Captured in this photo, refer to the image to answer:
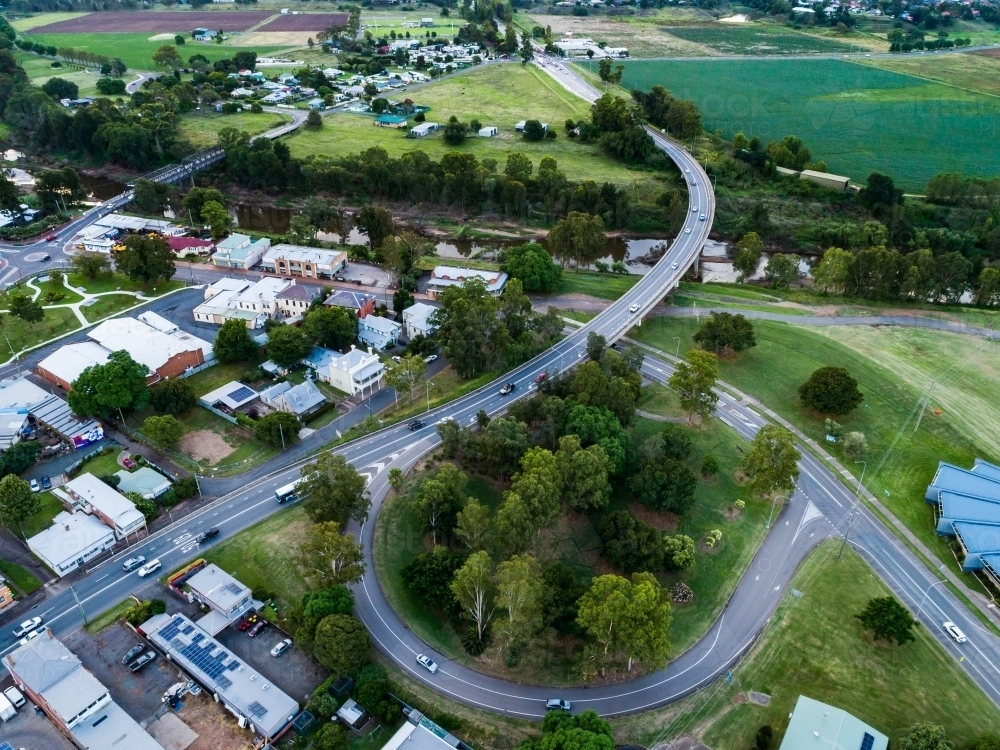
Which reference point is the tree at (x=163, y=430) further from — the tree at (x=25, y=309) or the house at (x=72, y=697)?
the tree at (x=25, y=309)

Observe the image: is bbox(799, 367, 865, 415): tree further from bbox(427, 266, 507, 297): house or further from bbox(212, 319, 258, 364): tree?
bbox(212, 319, 258, 364): tree

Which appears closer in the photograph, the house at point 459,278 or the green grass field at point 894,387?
the green grass field at point 894,387

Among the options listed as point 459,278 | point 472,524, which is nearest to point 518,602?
point 472,524

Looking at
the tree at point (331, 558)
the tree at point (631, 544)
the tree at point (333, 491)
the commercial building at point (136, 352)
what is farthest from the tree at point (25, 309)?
the tree at point (631, 544)

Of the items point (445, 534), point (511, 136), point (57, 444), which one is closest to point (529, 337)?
point (445, 534)

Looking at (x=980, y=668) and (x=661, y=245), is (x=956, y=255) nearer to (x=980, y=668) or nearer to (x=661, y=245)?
(x=661, y=245)
